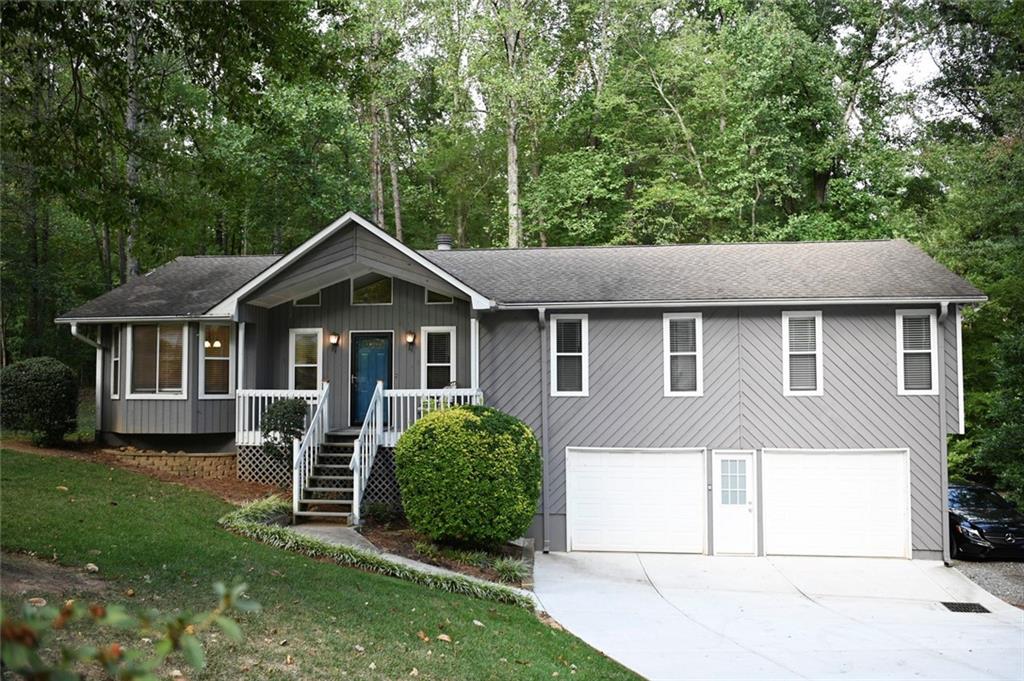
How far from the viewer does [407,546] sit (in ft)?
41.2

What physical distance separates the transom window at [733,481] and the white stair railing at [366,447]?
6536 millimetres

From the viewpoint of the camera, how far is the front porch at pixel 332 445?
13838mm

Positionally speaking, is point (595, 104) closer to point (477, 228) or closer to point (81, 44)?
point (477, 228)

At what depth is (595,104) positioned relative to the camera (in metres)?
26.5

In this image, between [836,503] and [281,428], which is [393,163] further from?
[836,503]

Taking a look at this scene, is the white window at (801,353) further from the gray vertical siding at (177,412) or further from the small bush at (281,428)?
the gray vertical siding at (177,412)

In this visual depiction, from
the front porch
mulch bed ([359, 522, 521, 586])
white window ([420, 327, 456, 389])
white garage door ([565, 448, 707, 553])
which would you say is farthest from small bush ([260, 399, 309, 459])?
white garage door ([565, 448, 707, 553])

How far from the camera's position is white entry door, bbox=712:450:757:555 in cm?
1475

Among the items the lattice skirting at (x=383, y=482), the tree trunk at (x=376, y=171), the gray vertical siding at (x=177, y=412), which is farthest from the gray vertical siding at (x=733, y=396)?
the tree trunk at (x=376, y=171)

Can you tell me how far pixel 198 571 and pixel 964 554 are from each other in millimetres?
13494

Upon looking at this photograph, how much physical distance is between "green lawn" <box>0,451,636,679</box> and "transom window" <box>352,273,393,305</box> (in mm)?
5756

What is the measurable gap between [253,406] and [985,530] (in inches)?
564

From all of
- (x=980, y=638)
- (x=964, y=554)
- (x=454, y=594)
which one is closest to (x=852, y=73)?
(x=964, y=554)

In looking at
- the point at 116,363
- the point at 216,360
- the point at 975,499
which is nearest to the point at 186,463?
the point at 216,360
